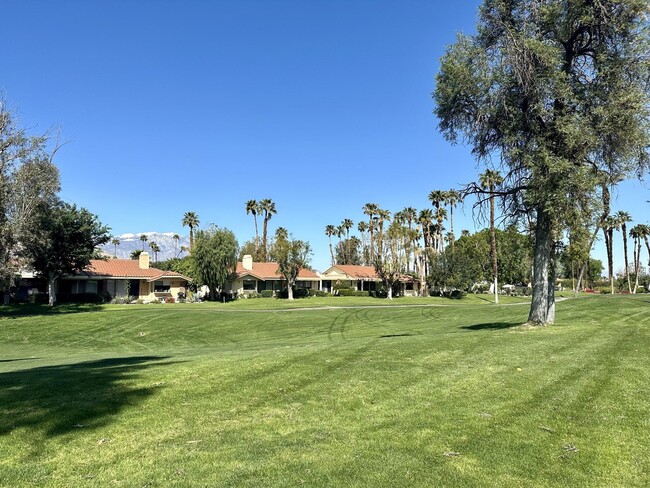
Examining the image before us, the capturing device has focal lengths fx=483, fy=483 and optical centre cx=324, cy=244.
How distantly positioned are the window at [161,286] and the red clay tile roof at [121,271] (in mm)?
1333

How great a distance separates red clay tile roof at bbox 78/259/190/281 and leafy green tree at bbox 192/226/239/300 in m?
5.07

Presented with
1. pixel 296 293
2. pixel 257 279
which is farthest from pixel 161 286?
pixel 296 293

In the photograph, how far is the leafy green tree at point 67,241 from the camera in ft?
139

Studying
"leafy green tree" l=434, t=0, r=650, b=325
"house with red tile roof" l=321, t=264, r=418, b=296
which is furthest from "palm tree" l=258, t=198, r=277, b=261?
"leafy green tree" l=434, t=0, r=650, b=325

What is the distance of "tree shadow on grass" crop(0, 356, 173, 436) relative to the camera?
5895 mm

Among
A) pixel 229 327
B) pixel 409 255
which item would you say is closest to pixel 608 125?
pixel 229 327

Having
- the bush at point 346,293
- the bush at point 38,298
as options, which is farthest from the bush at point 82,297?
the bush at point 346,293

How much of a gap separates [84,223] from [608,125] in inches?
1707

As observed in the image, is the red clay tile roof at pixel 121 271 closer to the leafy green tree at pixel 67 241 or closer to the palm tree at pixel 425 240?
the leafy green tree at pixel 67 241

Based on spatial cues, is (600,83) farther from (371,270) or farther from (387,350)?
(371,270)

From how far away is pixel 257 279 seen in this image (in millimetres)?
66438

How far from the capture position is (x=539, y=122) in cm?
1603

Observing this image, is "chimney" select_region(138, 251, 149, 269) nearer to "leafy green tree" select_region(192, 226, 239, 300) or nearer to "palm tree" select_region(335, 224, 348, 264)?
"leafy green tree" select_region(192, 226, 239, 300)

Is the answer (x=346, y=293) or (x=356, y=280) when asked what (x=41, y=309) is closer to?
(x=346, y=293)
